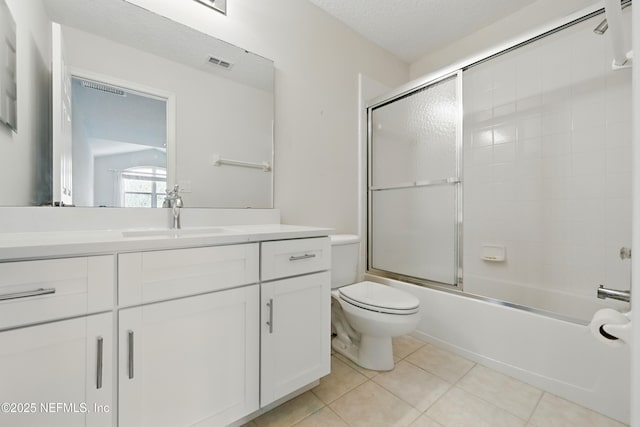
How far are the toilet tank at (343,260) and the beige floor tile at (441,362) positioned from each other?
60 centimetres

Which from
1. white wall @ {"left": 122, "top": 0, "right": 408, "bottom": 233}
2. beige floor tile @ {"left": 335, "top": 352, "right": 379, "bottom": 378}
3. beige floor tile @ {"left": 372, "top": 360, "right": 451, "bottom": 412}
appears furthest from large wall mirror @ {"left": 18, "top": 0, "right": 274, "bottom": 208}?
beige floor tile @ {"left": 372, "top": 360, "right": 451, "bottom": 412}

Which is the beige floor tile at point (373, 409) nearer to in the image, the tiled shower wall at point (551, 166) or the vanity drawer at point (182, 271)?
the vanity drawer at point (182, 271)

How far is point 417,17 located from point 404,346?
234 centimetres

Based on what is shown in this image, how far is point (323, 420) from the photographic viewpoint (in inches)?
46.9

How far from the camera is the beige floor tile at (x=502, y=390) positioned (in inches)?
50.1

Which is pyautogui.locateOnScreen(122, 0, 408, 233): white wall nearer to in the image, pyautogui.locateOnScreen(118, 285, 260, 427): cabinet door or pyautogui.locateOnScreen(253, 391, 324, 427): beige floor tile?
pyautogui.locateOnScreen(118, 285, 260, 427): cabinet door

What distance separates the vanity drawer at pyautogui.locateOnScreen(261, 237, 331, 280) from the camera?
113 cm

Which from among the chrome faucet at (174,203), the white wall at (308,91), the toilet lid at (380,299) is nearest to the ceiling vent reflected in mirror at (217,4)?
the white wall at (308,91)

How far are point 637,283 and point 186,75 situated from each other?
1743mm

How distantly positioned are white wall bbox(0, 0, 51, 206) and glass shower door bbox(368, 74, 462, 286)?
6.43ft

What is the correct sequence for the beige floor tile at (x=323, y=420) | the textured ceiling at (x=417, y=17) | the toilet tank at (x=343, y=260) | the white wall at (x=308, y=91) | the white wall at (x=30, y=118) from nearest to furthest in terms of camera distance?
the white wall at (x=30, y=118) → the beige floor tile at (x=323, y=420) → the white wall at (x=308, y=91) → the toilet tank at (x=343, y=260) → the textured ceiling at (x=417, y=17)

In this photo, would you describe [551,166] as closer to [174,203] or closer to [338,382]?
[338,382]

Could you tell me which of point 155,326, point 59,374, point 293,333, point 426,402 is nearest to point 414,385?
point 426,402

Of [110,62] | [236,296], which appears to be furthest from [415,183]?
[110,62]
